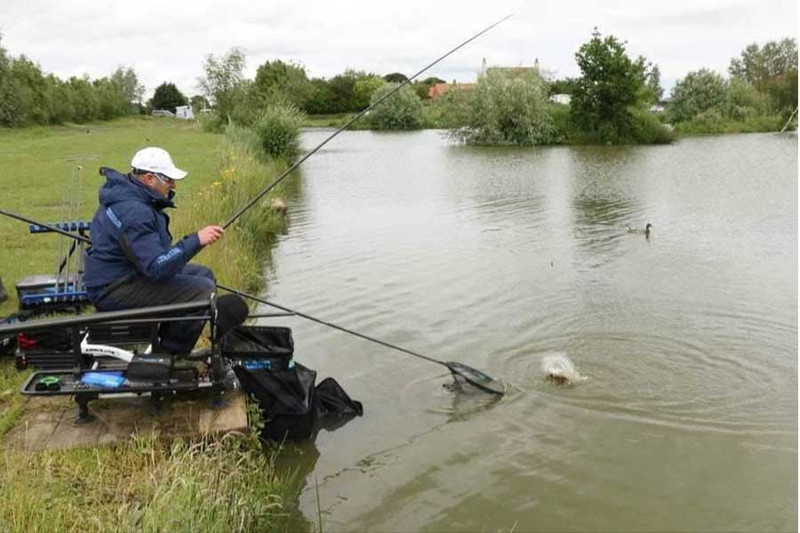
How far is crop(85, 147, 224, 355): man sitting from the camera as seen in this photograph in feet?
15.0

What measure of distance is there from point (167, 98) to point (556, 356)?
340 feet

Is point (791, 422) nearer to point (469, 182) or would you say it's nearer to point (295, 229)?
point (295, 229)

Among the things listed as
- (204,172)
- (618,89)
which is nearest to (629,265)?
(204,172)

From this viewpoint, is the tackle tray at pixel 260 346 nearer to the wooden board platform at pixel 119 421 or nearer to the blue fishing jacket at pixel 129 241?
the wooden board platform at pixel 119 421

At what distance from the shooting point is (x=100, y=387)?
14.2 feet

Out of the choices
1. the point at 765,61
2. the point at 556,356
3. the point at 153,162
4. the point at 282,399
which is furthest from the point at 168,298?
the point at 765,61

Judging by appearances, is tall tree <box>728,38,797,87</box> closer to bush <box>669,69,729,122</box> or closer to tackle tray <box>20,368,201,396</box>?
bush <box>669,69,729,122</box>

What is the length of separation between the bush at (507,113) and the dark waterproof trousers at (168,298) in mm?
32757

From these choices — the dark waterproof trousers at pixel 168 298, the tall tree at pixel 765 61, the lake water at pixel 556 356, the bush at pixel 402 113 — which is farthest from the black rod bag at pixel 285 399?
the tall tree at pixel 765 61

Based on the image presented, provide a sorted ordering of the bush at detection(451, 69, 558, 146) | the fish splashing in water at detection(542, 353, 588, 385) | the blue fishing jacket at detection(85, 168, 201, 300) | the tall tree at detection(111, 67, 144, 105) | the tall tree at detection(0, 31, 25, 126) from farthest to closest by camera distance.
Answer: the tall tree at detection(111, 67, 144, 105) < the tall tree at detection(0, 31, 25, 126) < the bush at detection(451, 69, 558, 146) < the fish splashing in water at detection(542, 353, 588, 385) < the blue fishing jacket at detection(85, 168, 201, 300)

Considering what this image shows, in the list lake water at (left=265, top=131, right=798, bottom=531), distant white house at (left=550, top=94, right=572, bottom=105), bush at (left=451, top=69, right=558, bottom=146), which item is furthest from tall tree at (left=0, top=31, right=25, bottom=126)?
lake water at (left=265, top=131, right=798, bottom=531)

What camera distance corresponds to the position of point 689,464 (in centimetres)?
525

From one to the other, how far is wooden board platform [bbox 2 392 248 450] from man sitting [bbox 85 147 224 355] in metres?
0.41

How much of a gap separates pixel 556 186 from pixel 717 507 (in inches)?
655
